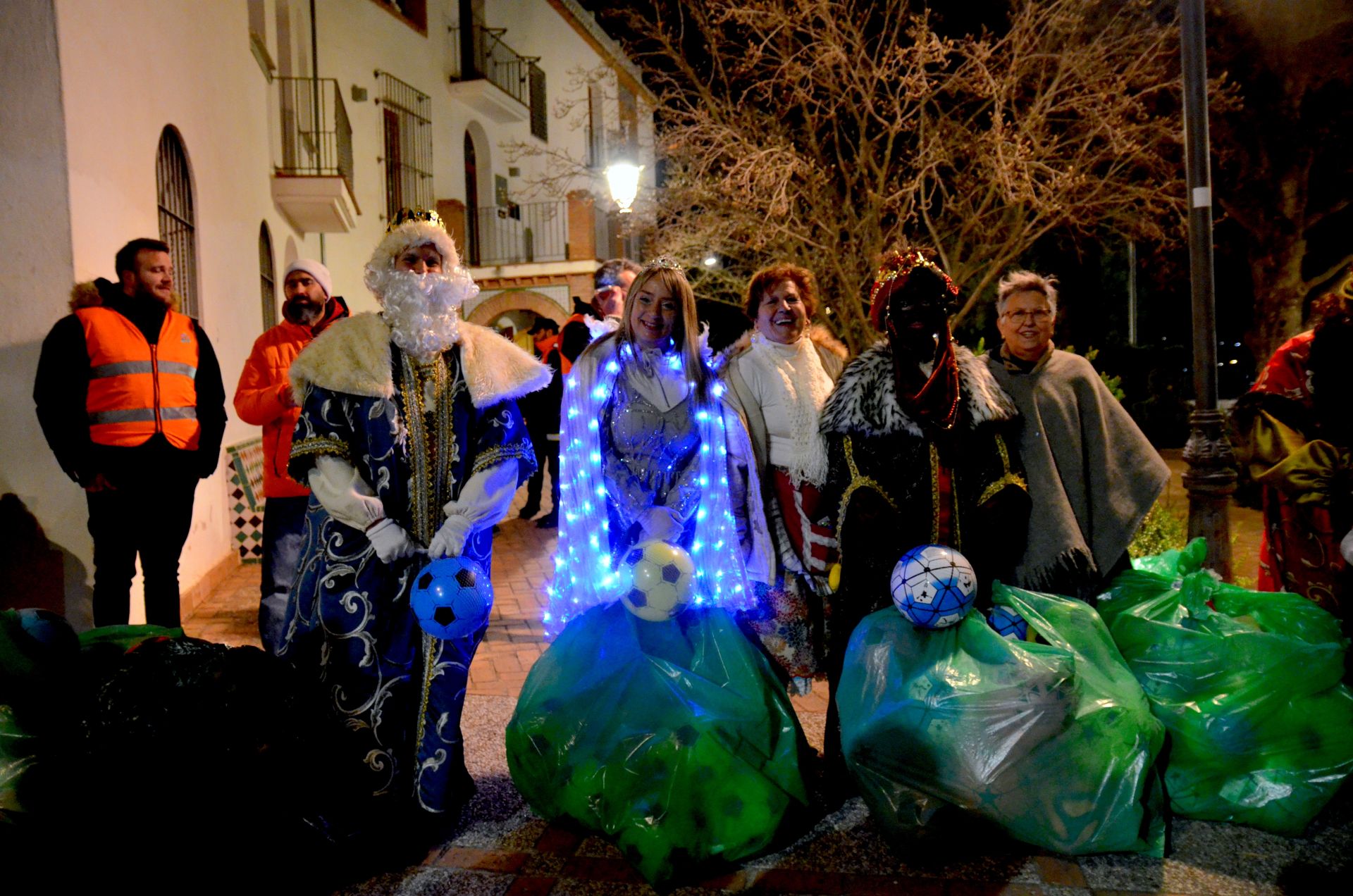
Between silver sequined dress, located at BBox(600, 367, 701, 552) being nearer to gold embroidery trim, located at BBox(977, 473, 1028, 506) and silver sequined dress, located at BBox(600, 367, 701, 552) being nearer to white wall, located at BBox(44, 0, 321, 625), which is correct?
gold embroidery trim, located at BBox(977, 473, 1028, 506)

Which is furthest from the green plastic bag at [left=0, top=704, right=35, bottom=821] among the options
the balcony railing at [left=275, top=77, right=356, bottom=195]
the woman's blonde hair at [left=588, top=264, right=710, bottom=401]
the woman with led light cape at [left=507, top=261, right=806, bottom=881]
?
the balcony railing at [left=275, top=77, right=356, bottom=195]

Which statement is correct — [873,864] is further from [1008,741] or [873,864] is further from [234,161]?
[234,161]

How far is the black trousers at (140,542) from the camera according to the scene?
4.37 meters

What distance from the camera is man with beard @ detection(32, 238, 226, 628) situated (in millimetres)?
4277

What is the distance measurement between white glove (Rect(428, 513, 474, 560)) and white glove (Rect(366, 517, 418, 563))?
0.10 meters

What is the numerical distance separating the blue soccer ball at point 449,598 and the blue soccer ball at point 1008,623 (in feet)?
5.45

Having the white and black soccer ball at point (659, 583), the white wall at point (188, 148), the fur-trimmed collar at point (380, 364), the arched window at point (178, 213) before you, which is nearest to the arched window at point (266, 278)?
the white wall at point (188, 148)

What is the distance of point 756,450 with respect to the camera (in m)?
4.05

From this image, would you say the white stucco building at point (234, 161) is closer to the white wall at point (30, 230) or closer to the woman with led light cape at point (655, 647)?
the white wall at point (30, 230)

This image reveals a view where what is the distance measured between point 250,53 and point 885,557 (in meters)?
8.29

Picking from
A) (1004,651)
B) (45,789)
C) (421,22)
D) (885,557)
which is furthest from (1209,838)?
Answer: (421,22)

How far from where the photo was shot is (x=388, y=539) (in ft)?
10.0

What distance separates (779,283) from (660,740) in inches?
83.9

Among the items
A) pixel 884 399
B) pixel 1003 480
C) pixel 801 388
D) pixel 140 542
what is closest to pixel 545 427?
pixel 140 542
